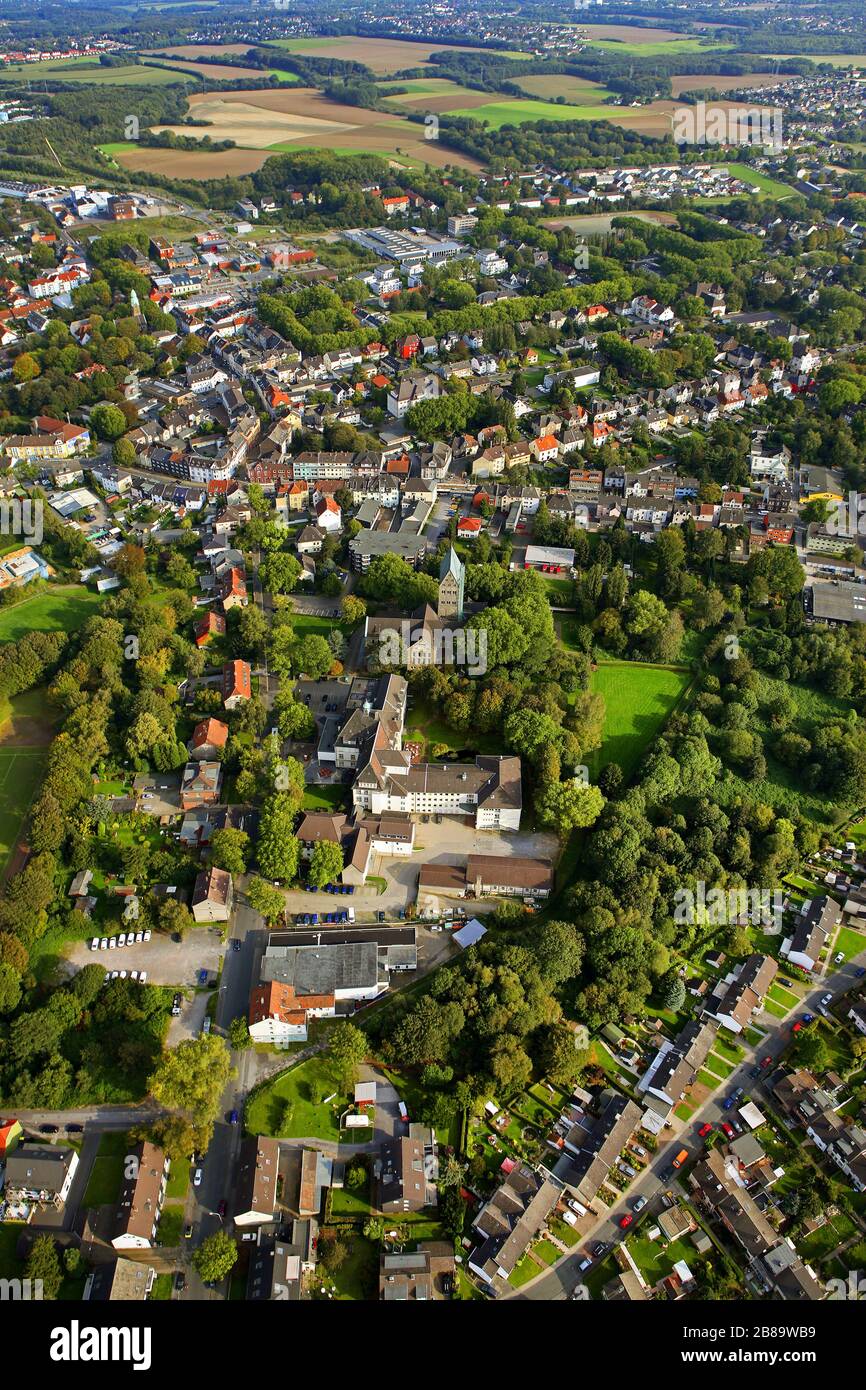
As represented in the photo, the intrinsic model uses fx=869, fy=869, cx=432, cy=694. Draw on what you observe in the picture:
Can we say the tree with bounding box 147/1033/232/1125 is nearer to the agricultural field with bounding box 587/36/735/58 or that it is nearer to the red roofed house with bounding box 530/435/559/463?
the red roofed house with bounding box 530/435/559/463

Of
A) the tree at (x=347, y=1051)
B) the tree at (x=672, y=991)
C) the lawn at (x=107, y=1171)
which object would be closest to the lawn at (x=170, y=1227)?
the lawn at (x=107, y=1171)

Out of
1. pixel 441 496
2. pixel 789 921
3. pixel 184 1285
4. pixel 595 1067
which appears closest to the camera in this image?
pixel 184 1285

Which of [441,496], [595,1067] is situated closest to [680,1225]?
[595,1067]

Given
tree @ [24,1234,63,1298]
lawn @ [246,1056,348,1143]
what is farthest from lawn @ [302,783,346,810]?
tree @ [24,1234,63,1298]

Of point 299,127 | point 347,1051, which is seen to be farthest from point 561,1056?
point 299,127

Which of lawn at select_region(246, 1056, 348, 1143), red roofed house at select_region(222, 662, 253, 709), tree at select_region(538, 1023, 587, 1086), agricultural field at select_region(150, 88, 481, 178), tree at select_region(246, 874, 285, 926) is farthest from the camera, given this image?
agricultural field at select_region(150, 88, 481, 178)

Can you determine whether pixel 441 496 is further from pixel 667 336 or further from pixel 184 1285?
pixel 184 1285
